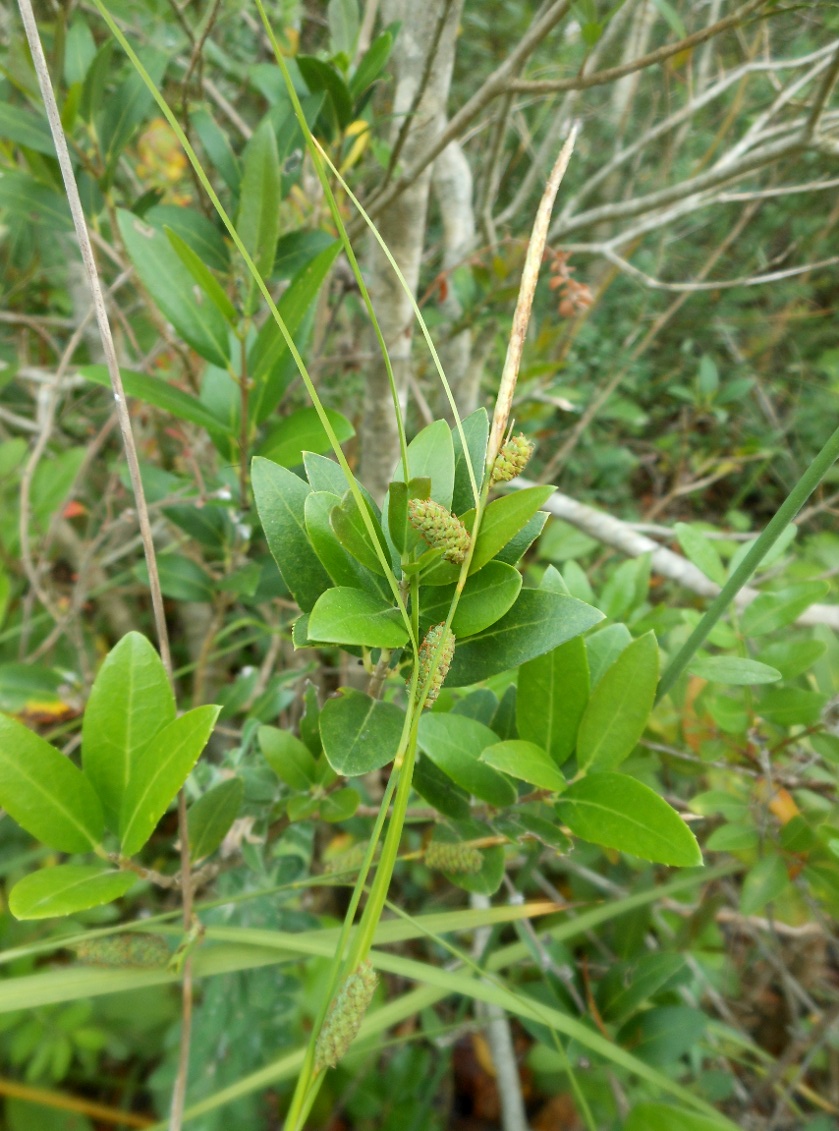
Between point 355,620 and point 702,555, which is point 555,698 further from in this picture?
point 702,555

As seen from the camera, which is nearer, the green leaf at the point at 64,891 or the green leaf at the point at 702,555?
the green leaf at the point at 64,891

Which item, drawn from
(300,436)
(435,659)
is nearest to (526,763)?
(435,659)

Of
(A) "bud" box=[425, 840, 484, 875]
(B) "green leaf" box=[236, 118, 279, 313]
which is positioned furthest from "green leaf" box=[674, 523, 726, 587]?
(B) "green leaf" box=[236, 118, 279, 313]

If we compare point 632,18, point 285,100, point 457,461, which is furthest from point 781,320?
point 457,461

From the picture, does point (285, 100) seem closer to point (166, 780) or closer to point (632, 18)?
point (166, 780)

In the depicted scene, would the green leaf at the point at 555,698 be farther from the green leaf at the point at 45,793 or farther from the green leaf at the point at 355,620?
the green leaf at the point at 45,793

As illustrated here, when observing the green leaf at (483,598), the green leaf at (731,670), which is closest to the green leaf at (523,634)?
the green leaf at (483,598)
